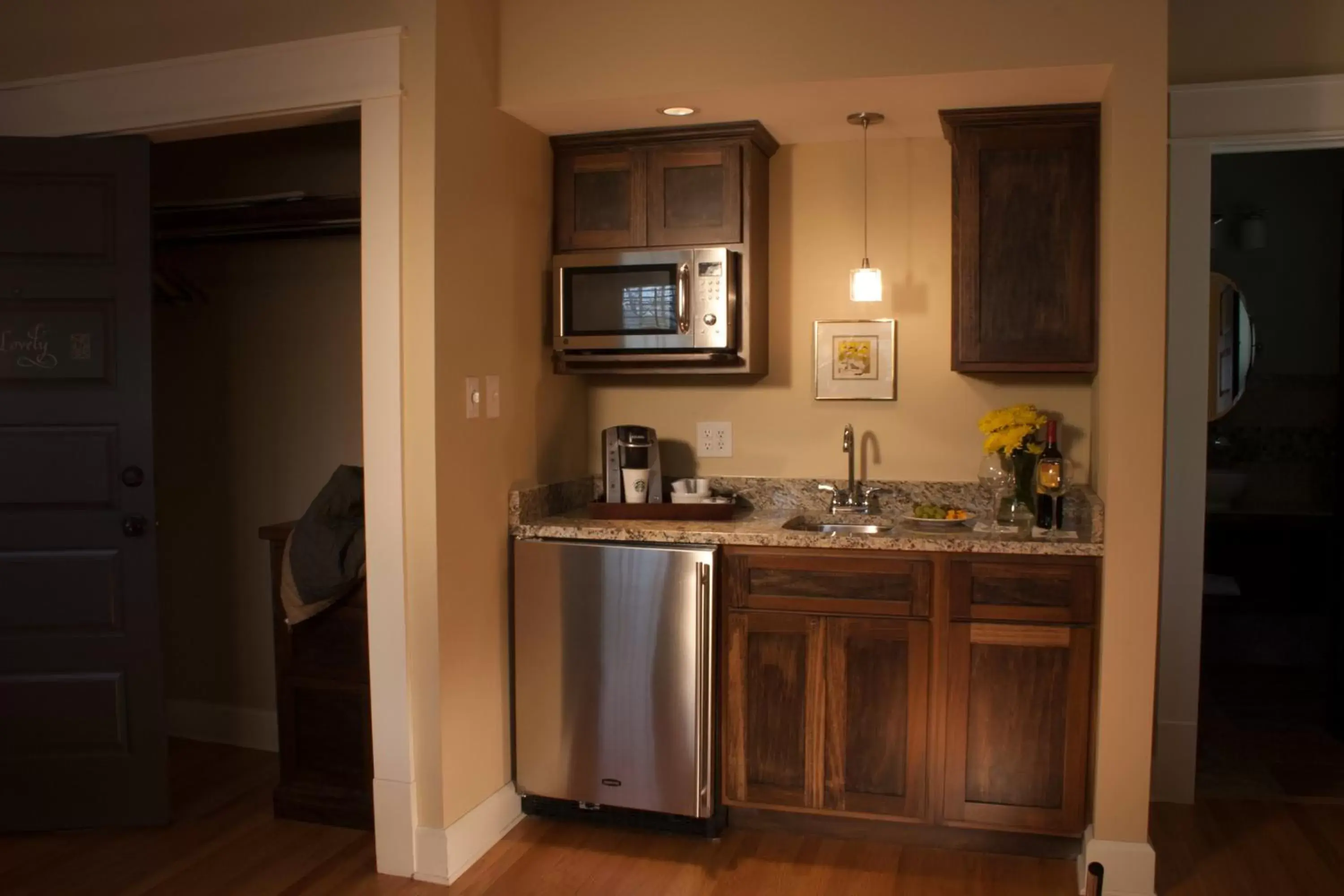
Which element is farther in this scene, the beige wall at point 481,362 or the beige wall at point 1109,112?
the beige wall at point 481,362

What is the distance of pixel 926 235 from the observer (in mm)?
3465

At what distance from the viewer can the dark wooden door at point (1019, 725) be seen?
2.85m

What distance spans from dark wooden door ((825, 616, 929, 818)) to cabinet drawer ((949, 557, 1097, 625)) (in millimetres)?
150

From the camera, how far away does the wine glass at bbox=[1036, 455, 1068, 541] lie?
304 cm

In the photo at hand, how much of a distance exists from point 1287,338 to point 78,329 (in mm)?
5162

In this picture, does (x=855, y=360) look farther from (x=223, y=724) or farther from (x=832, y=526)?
(x=223, y=724)

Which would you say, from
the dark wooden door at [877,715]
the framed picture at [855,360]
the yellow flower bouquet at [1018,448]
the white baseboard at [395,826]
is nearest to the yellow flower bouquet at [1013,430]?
the yellow flower bouquet at [1018,448]

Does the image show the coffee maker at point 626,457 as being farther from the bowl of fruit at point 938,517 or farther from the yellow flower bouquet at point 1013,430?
the yellow flower bouquet at point 1013,430

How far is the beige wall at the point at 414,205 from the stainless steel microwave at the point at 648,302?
639 mm

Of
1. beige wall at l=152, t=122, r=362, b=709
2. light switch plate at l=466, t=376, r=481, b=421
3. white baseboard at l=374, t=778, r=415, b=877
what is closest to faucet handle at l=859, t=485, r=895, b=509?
light switch plate at l=466, t=376, r=481, b=421

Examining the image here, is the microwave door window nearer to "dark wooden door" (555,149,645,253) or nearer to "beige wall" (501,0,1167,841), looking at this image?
"dark wooden door" (555,149,645,253)

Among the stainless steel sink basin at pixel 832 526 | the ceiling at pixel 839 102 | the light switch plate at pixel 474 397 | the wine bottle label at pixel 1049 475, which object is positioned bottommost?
the stainless steel sink basin at pixel 832 526

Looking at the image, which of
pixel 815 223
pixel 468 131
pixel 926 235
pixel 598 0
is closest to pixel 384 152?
pixel 468 131

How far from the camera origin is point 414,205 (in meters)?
2.80
